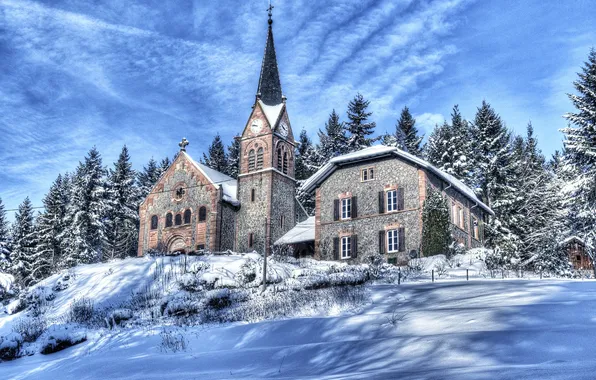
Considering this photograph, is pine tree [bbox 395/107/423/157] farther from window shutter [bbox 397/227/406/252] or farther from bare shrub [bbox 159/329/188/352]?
bare shrub [bbox 159/329/188/352]

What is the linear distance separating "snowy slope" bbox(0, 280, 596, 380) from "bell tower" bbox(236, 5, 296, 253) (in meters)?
25.3

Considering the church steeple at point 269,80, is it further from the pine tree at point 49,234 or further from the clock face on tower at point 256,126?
the pine tree at point 49,234

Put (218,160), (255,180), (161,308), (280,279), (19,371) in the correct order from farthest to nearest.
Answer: (218,160)
(255,180)
(280,279)
(161,308)
(19,371)

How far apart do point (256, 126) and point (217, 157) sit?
73.7 ft

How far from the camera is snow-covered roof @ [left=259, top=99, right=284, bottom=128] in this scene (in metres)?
45.4

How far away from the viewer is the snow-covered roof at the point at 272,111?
45.4 meters

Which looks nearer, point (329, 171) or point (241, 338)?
point (241, 338)

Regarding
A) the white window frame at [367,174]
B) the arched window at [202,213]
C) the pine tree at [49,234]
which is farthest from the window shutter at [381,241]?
the pine tree at [49,234]

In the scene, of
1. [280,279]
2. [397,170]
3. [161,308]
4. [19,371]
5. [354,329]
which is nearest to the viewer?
[354,329]

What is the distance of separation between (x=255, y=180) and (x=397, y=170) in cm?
1259

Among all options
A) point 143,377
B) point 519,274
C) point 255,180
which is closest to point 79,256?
point 255,180

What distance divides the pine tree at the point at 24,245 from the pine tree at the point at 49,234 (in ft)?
2.53

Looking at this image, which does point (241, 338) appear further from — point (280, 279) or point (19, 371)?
point (280, 279)

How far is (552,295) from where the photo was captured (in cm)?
1416
